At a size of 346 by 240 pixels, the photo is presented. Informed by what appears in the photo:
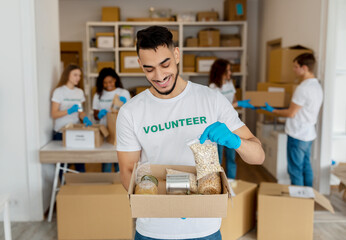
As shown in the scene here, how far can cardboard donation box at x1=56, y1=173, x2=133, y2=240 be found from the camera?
2.61 meters

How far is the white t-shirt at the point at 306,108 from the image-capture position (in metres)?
3.19

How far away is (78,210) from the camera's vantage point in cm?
261

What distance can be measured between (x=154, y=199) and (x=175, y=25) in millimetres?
5049

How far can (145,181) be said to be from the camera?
1.18 meters

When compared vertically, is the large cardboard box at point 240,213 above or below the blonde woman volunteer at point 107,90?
below

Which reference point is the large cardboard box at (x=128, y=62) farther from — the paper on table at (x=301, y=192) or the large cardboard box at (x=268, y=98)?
the paper on table at (x=301, y=192)

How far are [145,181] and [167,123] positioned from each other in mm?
225

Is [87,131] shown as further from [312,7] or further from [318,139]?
[312,7]

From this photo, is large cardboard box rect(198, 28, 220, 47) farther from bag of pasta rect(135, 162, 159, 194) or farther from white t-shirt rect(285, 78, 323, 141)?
bag of pasta rect(135, 162, 159, 194)

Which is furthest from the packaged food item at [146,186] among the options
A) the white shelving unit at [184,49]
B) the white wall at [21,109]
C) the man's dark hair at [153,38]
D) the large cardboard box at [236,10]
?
the large cardboard box at [236,10]

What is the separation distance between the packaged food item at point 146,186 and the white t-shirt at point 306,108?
7.84ft

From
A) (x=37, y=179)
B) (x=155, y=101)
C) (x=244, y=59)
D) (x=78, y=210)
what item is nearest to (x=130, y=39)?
(x=244, y=59)

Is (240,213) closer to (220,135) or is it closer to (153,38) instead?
(220,135)

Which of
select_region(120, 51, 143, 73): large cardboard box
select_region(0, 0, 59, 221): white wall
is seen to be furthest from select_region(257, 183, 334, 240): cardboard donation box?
select_region(120, 51, 143, 73): large cardboard box
